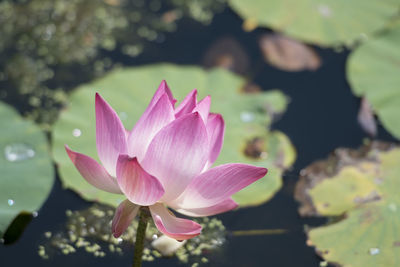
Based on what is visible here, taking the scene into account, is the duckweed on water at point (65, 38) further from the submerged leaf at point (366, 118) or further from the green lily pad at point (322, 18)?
the submerged leaf at point (366, 118)

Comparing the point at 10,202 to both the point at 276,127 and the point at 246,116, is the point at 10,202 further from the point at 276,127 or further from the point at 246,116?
the point at 276,127

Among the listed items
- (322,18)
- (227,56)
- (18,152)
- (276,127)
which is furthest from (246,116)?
(18,152)

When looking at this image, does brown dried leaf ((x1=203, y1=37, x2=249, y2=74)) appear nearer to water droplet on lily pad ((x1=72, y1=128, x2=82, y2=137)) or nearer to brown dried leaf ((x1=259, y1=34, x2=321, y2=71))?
brown dried leaf ((x1=259, y1=34, x2=321, y2=71))

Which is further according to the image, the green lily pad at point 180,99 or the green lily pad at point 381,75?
the green lily pad at point 381,75

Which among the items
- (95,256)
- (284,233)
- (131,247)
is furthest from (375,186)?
(95,256)

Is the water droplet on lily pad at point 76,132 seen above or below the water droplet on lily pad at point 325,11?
below

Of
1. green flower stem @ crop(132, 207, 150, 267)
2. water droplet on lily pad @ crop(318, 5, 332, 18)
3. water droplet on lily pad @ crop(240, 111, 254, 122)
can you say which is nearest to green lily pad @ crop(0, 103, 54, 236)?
green flower stem @ crop(132, 207, 150, 267)

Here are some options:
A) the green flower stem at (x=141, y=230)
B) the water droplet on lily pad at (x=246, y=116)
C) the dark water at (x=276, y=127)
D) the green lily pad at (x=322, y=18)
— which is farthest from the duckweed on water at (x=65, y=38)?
the green flower stem at (x=141, y=230)
